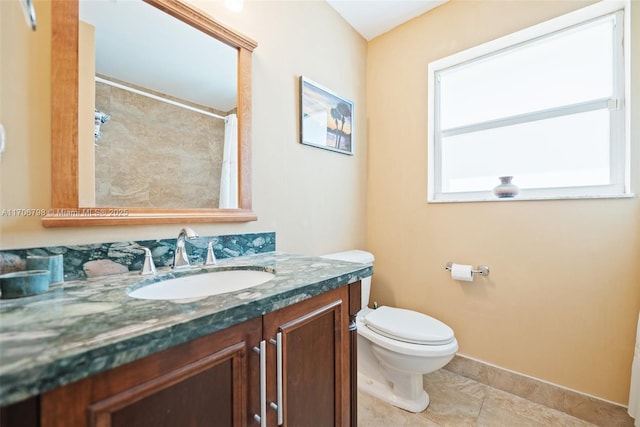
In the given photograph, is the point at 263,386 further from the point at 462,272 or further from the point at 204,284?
the point at 462,272

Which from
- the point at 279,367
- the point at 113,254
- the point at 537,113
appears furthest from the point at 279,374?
the point at 537,113

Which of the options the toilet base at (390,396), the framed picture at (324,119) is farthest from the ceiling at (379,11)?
the toilet base at (390,396)

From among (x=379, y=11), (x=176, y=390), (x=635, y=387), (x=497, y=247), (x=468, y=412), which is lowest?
(x=468, y=412)

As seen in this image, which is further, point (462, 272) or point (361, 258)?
point (361, 258)

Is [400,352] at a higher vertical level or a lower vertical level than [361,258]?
lower

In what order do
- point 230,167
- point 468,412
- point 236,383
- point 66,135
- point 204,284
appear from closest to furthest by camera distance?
1. point 236,383
2. point 66,135
3. point 204,284
4. point 230,167
5. point 468,412

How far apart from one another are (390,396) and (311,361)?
1.01 m

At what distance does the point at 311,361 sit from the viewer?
2.78 ft

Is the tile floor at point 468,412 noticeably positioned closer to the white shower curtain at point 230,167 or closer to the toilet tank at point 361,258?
the toilet tank at point 361,258

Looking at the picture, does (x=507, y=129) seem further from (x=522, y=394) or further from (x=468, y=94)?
(x=522, y=394)

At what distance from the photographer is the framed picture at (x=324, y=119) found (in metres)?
1.63

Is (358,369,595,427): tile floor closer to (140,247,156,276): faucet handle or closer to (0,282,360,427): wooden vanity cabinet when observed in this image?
(0,282,360,427): wooden vanity cabinet

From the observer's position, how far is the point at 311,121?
5.49ft

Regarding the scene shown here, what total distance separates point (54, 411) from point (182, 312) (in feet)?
0.70
